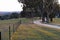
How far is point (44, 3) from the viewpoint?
202 ft

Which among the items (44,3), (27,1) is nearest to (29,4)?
(27,1)

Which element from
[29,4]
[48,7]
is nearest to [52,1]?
[48,7]

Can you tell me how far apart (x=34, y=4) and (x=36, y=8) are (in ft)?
8.24

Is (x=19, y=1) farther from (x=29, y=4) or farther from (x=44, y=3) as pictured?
(x=44, y=3)

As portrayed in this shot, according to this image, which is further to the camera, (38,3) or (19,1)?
(19,1)

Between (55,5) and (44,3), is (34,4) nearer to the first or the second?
(44,3)

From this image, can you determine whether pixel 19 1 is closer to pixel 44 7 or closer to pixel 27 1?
pixel 27 1

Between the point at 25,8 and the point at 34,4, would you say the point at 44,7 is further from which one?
the point at 25,8

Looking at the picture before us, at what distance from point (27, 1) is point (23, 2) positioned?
1.55 m

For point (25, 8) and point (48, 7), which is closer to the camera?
point (48, 7)

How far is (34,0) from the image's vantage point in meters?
62.1

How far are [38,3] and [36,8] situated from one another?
11.6 feet

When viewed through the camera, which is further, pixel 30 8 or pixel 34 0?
pixel 30 8

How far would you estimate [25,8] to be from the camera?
6806 cm
